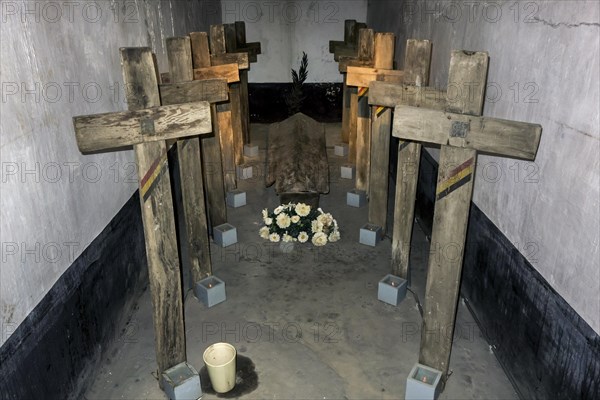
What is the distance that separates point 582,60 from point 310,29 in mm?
10114

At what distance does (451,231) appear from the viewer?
3.55 metres

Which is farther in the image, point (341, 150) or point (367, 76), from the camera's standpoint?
point (341, 150)

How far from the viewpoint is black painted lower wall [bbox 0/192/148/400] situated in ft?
10.2

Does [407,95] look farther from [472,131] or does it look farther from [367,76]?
[367,76]

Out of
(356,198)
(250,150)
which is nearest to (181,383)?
(356,198)

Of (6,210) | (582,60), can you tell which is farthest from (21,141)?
(582,60)

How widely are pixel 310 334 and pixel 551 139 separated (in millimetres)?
2822

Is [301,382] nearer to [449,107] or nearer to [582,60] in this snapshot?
[449,107]

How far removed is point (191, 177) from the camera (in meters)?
4.99

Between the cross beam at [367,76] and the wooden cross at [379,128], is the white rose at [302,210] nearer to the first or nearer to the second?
the wooden cross at [379,128]

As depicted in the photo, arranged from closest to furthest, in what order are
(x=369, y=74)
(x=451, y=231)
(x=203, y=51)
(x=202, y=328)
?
(x=451, y=231) → (x=202, y=328) → (x=203, y=51) → (x=369, y=74)

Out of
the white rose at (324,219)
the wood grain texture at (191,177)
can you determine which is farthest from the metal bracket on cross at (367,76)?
the wood grain texture at (191,177)

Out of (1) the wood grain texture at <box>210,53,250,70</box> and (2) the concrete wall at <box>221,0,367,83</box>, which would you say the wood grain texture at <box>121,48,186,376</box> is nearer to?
(1) the wood grain texture at <box>210,53,250,70</box>

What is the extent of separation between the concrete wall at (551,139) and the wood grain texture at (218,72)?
9.44ft
